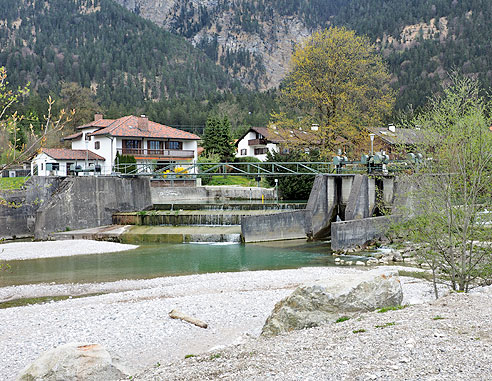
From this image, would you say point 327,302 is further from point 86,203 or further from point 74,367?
point 86,203

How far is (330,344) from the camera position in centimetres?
893

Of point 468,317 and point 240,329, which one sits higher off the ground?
point 468,317

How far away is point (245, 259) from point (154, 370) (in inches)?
710

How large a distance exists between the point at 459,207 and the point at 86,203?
30139 millimetres

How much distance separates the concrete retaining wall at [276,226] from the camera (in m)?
33.2

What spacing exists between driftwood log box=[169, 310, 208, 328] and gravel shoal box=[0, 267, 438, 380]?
0.17 m

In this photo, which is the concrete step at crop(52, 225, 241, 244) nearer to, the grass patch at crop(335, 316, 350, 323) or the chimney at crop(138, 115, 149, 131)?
the grass patch at crop(335, 316, 350, 323)

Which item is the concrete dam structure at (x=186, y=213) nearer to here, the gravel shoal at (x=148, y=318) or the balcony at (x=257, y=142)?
the gravel shoal at (x=148, y=318)

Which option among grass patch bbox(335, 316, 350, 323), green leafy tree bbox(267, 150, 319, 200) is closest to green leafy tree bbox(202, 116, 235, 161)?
green leafy tree bbox(267, 150, 319, 200)

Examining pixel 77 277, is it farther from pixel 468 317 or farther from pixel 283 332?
pixel 468 317

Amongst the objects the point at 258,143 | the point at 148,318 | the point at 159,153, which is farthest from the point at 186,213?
the point at 258,143

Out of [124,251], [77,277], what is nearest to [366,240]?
[124,251]

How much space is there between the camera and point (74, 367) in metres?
8.80

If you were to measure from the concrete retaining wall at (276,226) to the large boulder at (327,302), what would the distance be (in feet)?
70.2
